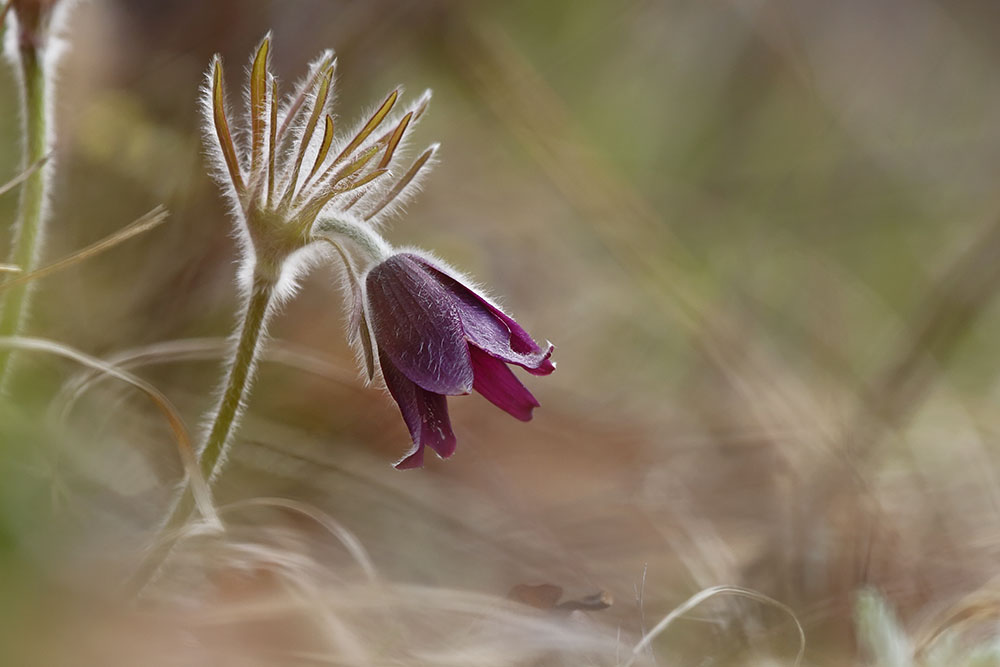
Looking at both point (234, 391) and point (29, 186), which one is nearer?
point (234, 391)

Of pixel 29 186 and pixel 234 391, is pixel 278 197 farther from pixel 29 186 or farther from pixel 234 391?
pixel 29 186

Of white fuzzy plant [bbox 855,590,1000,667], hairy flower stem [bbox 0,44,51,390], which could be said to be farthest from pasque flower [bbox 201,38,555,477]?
white fuzzy plant [bbox 855,590,1000,667]

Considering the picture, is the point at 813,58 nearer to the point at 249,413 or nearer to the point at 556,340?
the point at 556,340

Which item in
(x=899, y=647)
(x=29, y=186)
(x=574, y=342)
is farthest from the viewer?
(x=574, y=342)

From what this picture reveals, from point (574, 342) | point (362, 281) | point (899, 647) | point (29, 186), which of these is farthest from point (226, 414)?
point (574, 342)

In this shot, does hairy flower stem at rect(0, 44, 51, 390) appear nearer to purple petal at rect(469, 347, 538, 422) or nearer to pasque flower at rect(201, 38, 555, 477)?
pasque flower at rect(201, 38, 555, 477)

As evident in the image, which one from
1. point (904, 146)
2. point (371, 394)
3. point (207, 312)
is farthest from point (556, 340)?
point (904, 146)

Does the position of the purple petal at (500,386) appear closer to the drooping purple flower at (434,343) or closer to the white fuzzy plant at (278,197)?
the drooping purple flower at (434,343)
